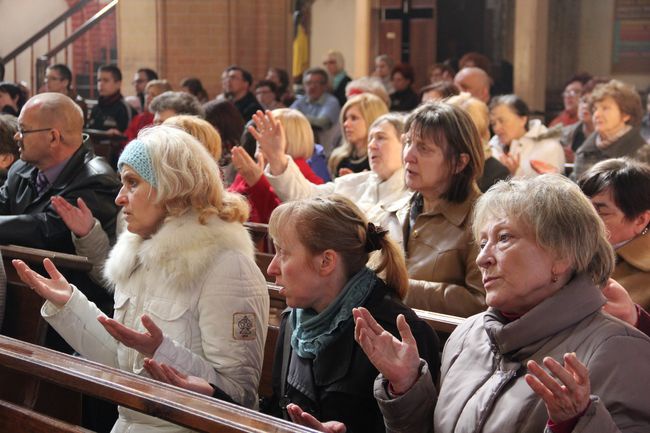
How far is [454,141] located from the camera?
3592 millimetres

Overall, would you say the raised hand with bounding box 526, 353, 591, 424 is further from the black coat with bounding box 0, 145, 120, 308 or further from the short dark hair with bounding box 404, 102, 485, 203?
the black coat with bounding box 0, 145, 120, 308

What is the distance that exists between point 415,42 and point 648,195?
36.6ft

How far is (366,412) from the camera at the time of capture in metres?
2.63

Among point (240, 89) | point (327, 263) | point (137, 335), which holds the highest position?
point (240, 89)

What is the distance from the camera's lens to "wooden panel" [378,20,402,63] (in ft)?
45.3

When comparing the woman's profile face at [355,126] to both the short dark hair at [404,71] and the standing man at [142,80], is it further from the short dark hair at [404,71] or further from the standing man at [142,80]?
the standing man at [142,80]

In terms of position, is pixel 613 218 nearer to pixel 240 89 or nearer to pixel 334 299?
pixel 334 299

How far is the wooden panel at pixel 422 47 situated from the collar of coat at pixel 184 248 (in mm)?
11130

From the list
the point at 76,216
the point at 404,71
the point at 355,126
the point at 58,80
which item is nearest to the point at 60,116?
the point at 76,216

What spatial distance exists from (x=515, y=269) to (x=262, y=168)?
333 centimetres

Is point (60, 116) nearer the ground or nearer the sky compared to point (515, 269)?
nearer the sky

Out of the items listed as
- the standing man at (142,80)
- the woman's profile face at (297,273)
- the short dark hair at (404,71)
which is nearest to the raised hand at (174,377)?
the woman's profile face at (297,273)

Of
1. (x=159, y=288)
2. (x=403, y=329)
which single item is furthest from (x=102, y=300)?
(x=403, y=329)

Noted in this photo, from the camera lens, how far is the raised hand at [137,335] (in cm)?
275
